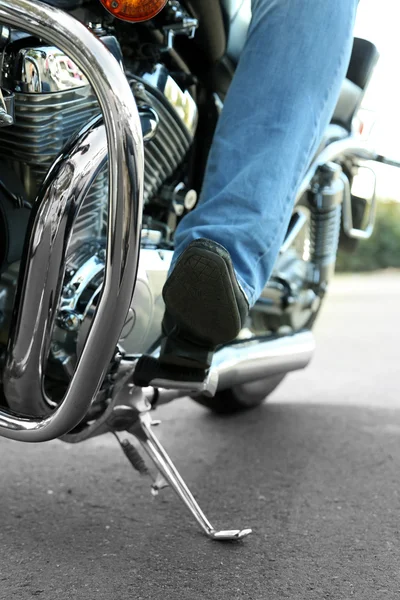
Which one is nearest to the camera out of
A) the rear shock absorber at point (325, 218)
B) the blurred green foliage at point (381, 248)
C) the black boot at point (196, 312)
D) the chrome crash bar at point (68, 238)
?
the chrome crash bar at point (68, 238)

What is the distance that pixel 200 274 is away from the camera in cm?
117

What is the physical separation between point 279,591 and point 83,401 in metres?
0.48

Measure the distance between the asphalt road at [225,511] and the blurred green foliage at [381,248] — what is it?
934cm

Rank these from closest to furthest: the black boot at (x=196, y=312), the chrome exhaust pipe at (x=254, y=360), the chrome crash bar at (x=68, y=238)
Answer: the chrome crash bar at (x=68, y=238) < the black boot at (x=196, y=312) < the chrome exhaust pipe at (x=254, y=360)

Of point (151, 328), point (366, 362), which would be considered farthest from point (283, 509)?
point (366, 362)

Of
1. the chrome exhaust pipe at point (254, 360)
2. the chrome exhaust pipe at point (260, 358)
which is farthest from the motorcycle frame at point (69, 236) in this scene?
the chrome exhaust pipe at point (260, 358)

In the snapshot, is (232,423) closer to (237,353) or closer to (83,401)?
(237,353)

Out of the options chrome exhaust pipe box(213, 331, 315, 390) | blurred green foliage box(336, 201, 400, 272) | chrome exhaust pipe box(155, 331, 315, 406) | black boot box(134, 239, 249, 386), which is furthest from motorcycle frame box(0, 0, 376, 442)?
blurred green foliage box(336, 201, 400, 272)

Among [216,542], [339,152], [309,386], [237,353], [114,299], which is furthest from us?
[309,386]

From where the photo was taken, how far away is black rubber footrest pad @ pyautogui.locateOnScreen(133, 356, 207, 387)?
1338mm

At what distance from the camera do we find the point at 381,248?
1279 centimetres

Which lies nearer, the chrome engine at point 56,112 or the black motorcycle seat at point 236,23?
the chrome engine at point 56,112

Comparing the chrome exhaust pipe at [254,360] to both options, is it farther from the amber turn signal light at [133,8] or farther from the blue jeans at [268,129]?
the amber turn signal light at [133,8]

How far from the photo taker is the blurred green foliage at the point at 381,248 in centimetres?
1201
